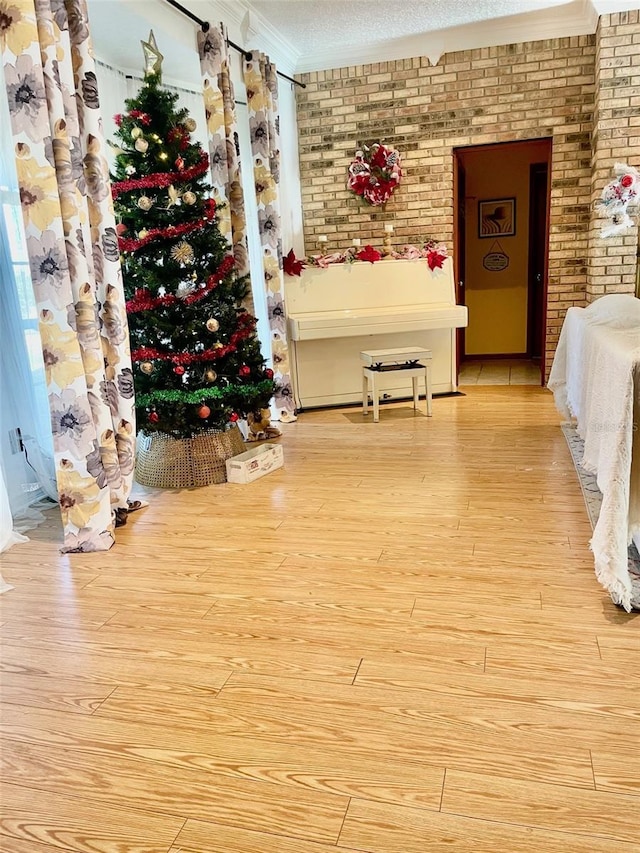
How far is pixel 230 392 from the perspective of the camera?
3.68 meters

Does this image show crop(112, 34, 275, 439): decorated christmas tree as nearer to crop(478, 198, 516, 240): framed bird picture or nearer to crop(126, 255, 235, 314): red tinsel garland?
crop(126, 255, 235, 314): red tinsel garland

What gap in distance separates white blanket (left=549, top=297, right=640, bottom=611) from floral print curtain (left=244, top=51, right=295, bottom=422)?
2.50 m

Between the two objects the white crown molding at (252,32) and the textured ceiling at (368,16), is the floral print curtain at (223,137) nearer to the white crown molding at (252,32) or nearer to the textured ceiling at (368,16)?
the white crown molding at (252,32)

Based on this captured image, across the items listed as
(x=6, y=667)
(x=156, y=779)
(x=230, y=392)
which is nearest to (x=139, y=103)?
(x=230, y=392)

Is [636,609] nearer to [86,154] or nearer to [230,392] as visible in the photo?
[230,392]

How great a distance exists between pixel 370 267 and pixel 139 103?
242 centimetres

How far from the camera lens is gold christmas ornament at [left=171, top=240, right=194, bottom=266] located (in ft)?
Result: 11.5

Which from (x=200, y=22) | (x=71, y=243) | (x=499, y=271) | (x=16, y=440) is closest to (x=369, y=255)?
(x=200, y=22)

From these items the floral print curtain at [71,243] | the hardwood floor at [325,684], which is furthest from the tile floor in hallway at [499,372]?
the floral print curtain at [71,243]

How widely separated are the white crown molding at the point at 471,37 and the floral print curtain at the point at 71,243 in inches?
128

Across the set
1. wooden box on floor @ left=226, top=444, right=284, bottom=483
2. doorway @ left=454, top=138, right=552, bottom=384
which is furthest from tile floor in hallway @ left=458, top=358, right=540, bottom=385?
wooden box on floor @ left=226, top=444, right=284, bottom=483

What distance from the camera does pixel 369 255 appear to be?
5.37 m

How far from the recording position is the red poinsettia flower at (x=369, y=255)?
537cm

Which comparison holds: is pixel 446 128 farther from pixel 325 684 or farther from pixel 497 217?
pixel 325 684
